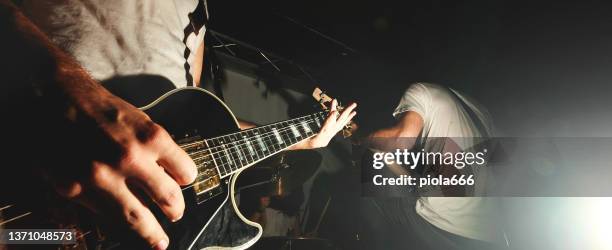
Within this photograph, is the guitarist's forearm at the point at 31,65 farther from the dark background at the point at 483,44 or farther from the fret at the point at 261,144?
the dark background at the point at 483,44

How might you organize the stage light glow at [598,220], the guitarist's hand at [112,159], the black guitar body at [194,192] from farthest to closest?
the stage light glow at [598,220] < the black guitar body at [194,192] < the guitarist's hand at [112,159]

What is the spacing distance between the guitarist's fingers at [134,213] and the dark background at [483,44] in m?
1.63

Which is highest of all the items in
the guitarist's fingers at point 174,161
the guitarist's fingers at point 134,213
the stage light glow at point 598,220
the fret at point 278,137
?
the guitarist's fingers at point 174,161

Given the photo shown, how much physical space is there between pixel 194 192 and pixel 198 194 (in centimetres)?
2

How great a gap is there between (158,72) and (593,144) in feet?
9.48

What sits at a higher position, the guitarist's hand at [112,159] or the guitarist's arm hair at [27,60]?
the guitarist's arm hair at [27,60]

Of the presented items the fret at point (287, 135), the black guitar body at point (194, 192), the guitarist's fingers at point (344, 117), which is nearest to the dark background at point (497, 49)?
the guitarist's fingers at point (344, 117)

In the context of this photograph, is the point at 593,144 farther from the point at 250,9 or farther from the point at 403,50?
the point at 250,9

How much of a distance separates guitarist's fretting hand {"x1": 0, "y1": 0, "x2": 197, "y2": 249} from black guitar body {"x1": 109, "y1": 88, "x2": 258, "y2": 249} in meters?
0.16

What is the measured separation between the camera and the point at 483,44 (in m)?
2.12

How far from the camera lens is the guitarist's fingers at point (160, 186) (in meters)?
0.45

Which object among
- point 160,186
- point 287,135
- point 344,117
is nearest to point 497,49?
point 344,117

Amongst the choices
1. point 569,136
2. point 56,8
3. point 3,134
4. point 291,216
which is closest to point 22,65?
point 3,134

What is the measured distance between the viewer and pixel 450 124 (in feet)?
6.89
